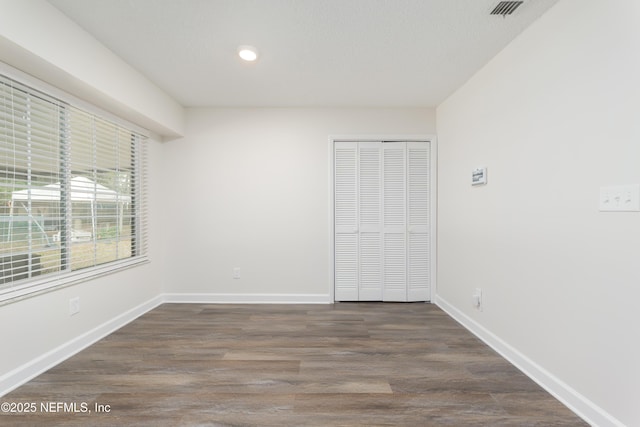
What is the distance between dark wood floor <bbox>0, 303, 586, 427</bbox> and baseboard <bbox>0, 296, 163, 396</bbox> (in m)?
0.06

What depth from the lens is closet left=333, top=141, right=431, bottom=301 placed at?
368cm

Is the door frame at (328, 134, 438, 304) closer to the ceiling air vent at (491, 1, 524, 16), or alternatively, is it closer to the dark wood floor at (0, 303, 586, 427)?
the dark wood floor at (0, 303, 586, 427)

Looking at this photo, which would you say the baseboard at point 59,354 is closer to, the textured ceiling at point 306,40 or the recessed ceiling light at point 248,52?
the textured ceiling at point 306,40

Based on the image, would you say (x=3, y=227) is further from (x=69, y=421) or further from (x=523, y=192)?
(x=523, y=192)

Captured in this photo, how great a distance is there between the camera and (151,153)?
3490 millimetres

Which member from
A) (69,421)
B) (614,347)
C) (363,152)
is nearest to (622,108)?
(614,347)

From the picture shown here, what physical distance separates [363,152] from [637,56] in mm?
2468

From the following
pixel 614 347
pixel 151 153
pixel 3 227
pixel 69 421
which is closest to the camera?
pixel 614 347

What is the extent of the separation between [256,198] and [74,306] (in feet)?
6.41

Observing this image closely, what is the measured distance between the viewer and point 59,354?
7.30 feet

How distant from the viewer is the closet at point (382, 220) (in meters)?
3.68

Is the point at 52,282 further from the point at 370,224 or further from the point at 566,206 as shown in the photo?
the point at 566,206

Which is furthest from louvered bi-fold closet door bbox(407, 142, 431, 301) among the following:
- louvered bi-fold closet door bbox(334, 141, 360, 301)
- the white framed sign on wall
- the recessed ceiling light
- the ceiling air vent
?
the recessed ceiling light

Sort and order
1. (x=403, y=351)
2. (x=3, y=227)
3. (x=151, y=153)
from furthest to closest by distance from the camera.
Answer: (x=151, y=153)
(x=403, y=351)
(x=3, y=227)
